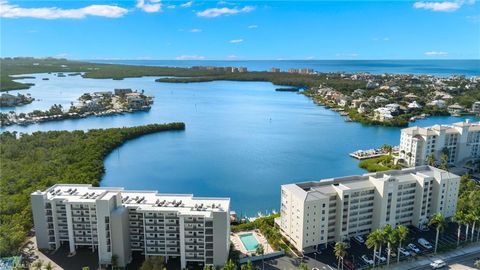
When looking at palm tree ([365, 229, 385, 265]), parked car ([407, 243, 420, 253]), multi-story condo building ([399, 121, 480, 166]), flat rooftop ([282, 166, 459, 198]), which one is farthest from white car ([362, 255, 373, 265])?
multi-story condo building ([399, 121, 480, 166])

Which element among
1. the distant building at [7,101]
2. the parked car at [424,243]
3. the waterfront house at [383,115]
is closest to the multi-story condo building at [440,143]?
the parked car at [424,243]

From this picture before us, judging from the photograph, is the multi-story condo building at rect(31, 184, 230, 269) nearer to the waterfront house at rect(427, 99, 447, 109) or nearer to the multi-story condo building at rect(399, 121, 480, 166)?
the multi-story condo building at rect(399, 121, 480, 166)

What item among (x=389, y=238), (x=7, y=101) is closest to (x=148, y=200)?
(x=389, y=238)

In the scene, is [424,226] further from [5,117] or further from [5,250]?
[5,117]

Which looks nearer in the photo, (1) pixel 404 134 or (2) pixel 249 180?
(2) pixel 249 180

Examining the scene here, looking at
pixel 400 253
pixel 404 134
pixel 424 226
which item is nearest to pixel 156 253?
pixel 400 253

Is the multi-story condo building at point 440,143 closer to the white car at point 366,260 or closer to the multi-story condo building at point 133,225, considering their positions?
the white car at point 366,260

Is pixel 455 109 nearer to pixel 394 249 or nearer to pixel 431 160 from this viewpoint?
pixel 431 160
